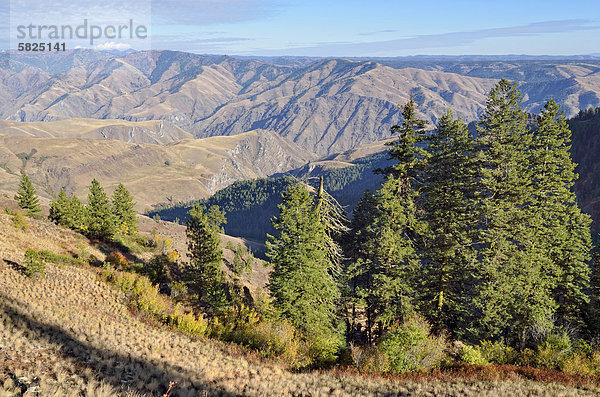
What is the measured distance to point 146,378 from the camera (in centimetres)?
1459

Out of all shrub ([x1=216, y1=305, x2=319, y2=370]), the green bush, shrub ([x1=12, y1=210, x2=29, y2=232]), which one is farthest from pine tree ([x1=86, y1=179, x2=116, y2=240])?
shrub ([x1=216, y1=305, x2=319, y2=370])

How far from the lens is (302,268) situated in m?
25.2

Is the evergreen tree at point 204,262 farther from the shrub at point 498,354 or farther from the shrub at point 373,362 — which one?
the shrub at point 498,354

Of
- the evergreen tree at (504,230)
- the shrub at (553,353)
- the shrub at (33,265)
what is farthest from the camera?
the evergreen tree at (504,230)

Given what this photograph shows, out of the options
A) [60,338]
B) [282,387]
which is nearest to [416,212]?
[282,387]

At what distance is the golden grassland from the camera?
13.0m

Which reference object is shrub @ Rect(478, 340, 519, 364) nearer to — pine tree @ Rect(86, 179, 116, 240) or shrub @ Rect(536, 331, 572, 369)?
shrub @ Rect(536, 331, 572, 369)

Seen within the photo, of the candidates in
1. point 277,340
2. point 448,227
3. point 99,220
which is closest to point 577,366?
point 448,227

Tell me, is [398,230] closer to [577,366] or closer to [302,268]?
[302,268]

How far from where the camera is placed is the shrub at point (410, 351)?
20.1 m

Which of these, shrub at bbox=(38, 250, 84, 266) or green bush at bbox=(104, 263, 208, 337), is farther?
shrub at bbox=(38, 250, 84, 266)

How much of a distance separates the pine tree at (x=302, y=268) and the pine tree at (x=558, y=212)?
17009 mm

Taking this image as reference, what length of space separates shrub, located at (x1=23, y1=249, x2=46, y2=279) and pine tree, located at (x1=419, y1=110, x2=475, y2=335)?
27.9m

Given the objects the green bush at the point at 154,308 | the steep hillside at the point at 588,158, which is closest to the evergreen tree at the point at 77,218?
the green bush at the point at 154,308
